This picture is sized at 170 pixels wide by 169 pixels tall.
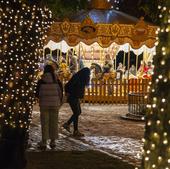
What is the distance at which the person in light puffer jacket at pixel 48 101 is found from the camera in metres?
11.7

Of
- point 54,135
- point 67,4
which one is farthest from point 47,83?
point 67,4

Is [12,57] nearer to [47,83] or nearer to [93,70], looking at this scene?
[47,83]

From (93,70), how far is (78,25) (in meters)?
3.01

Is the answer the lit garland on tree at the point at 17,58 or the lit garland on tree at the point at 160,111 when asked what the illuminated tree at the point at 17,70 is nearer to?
the lit garland on tree at the point at 17,58

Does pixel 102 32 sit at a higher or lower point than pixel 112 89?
higher

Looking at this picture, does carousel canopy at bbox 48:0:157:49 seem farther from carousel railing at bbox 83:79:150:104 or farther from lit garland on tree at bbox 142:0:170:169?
lit garland on tree at bbox 142:0:170:169

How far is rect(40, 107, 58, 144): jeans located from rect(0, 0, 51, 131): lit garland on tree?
2.10m

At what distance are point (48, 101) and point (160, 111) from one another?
294 inches

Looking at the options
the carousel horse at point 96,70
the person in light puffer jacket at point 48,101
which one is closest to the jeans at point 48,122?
the person in light puffer jacket at point 48,101

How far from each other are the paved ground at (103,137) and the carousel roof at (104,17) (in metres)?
5.66

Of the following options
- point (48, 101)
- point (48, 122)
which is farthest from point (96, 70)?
point (48, 101)

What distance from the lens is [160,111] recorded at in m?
4.30

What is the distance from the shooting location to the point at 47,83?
11.7m

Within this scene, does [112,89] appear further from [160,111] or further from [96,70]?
[160,111]
